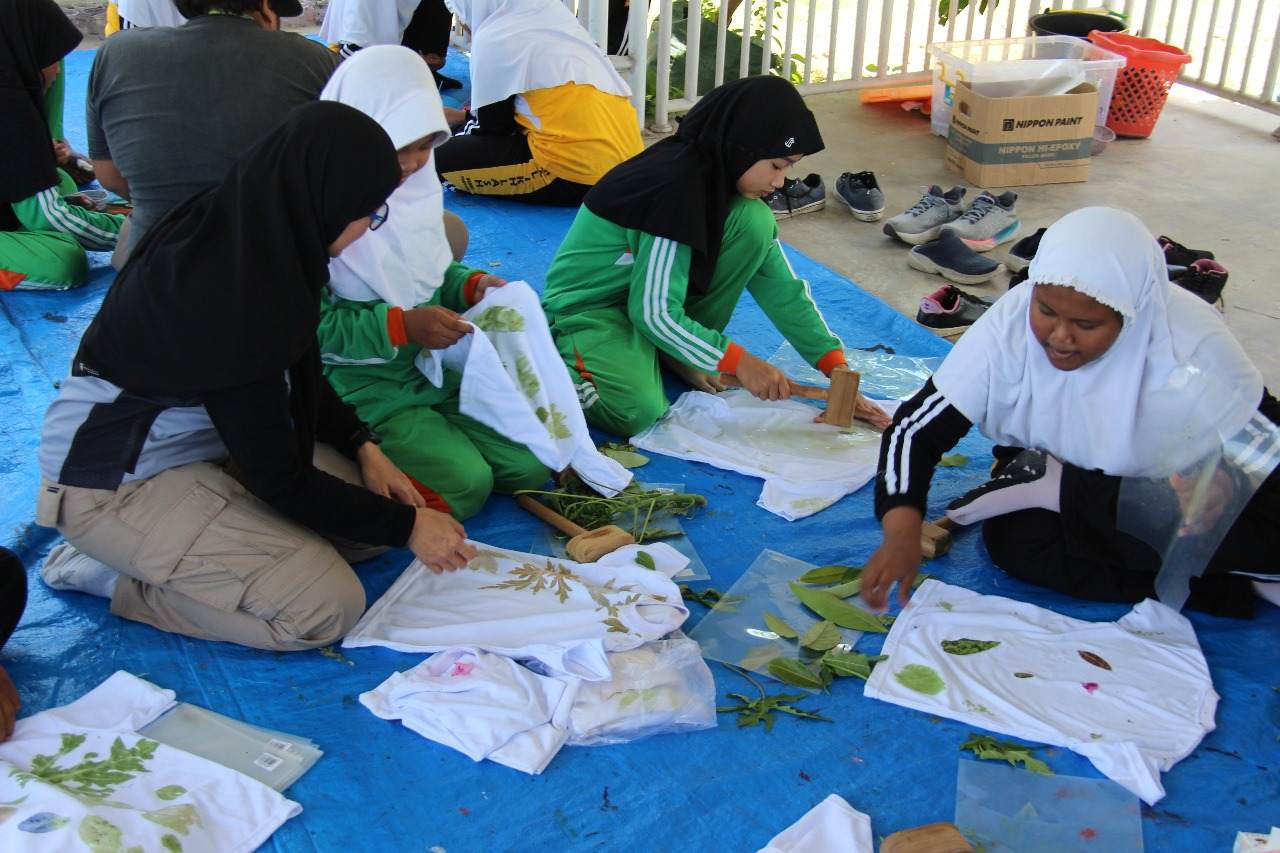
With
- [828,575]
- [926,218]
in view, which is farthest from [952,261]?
[828,575]

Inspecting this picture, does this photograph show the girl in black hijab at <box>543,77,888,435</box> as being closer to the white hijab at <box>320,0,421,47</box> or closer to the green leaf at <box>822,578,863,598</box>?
the green leaf at <box>822,578,863,598</box>

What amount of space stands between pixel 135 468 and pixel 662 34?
401 cm

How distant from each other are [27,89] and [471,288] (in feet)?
5.47

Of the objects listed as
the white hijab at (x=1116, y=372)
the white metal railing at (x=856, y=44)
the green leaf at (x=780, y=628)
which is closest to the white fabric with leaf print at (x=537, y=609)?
the green leaf at (x=780, y=628)

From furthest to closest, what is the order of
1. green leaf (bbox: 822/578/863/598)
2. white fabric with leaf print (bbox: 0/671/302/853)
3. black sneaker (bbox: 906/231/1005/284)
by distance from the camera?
black sneaker (bbox: 906/231/1005/284) → green leaf (bbox: 822/578/863/598) → white fabric with leaf print (bbox: 0/671/302/853)

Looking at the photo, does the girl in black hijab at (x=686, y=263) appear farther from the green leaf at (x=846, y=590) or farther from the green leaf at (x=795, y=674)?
the green leaf at (x=795, y=674)

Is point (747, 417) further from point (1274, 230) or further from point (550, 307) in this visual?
point (1274, 230)

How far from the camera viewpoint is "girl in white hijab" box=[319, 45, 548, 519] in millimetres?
2562

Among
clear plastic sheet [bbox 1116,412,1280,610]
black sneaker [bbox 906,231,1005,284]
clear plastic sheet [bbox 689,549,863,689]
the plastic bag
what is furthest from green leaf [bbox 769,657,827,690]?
black sneaker [bbox 906,231,1005,284]

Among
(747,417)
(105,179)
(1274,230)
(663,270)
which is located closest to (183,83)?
(105,179)

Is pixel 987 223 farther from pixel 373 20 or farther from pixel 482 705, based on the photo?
pixel 482 705

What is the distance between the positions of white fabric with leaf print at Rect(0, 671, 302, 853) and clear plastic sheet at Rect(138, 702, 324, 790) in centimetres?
3

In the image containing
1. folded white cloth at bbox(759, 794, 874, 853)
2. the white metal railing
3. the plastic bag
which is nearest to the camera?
folded white cloth at bbox(759, 794, 874, 853)

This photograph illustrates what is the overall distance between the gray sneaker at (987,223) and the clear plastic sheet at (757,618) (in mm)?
2138
